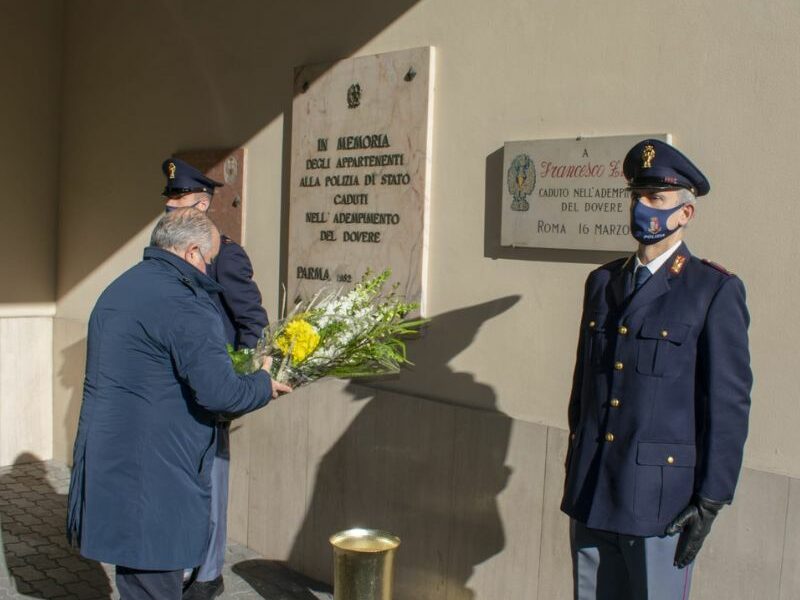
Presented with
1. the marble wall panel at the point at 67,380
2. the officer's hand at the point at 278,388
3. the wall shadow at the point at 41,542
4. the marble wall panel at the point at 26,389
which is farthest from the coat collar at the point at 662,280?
the marble wall panel at the point at 26,389

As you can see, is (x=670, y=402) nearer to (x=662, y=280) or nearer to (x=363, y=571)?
(x=662, y=280)

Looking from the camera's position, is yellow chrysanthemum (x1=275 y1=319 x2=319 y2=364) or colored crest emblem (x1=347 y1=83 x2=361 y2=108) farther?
colored crest emblem (x1=347 y1=83 x2=361 y2=108)

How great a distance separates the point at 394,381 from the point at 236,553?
1.62m

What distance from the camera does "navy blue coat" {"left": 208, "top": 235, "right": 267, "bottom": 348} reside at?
4855 mm

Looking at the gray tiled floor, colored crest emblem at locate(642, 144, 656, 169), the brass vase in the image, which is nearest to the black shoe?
the gray tiled floor

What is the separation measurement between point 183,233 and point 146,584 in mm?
1281

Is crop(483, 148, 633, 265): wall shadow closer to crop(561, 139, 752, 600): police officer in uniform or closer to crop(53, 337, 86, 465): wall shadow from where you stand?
crop(561, 139, 752, 600): police officer in uniform

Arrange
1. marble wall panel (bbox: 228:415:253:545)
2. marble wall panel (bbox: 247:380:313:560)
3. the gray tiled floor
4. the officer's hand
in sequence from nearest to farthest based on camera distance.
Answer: the officer's hand
the gray tiled floor
marble wall panel (bbox: 247:380:313:560)
marble wall panel (bbox: 228:415:253:545)

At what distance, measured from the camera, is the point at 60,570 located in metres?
5.42

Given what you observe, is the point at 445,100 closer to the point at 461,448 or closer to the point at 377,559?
the point at 461,448

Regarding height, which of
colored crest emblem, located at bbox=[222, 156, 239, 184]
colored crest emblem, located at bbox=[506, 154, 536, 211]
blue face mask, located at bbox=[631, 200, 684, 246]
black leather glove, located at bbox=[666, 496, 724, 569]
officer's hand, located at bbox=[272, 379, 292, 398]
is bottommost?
black leather glove, located at bbox=[666, 496, 724, 569]

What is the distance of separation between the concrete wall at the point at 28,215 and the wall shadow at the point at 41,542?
0.48m

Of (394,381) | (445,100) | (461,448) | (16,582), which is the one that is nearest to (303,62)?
(445,100)

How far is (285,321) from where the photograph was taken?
13.9 ft
